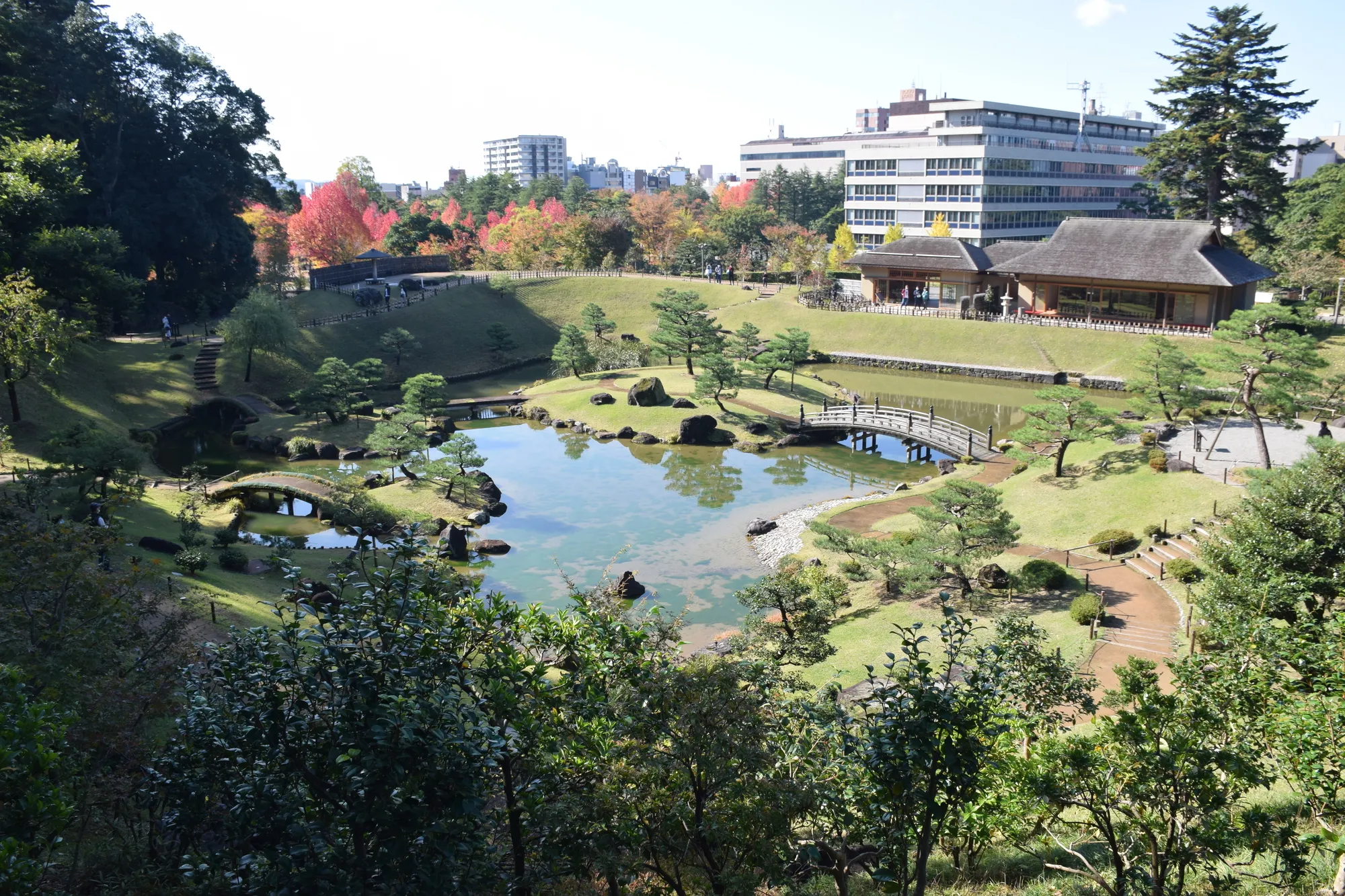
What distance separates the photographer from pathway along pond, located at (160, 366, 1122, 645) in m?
26.4

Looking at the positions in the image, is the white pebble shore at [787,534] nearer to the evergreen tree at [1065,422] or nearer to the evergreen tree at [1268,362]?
the evergreen tree at [1065,422]

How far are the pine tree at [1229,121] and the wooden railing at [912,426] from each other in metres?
23.2

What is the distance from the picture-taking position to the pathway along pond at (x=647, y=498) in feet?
86.5

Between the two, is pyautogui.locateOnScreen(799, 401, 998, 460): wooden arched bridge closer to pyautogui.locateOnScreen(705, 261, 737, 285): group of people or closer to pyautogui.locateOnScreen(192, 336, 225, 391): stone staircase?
pyautogui.locateOnScreen(192, 336, 225, 391): stone staircase

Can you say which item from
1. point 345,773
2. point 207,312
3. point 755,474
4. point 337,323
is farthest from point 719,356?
point 345,773

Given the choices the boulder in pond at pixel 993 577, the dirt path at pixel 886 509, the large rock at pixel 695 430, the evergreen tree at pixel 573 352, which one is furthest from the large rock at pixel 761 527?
the evergreen tree at pixel 573 352

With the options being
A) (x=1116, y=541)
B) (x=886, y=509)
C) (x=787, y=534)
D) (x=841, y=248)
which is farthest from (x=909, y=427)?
(x=841, y=248)

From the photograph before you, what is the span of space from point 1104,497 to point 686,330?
82.5 ft

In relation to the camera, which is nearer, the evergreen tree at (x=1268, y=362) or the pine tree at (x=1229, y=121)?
the evergreen tree at (x=1268, y=362)

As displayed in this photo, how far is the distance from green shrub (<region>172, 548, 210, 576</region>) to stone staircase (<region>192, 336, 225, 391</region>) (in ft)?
85.2

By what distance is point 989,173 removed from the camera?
7431cm

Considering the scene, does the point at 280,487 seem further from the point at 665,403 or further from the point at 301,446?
the point at 665,403

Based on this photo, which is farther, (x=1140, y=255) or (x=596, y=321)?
(x=596, y=321)

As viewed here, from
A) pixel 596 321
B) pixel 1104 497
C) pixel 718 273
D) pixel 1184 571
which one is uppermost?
pixel 718 273
